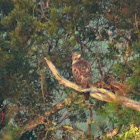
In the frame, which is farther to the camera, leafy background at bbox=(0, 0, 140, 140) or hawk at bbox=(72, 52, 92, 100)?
leafy background at bbox=(0, 0, 140, 140)

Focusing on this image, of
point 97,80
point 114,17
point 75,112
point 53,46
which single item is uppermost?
point 114,17

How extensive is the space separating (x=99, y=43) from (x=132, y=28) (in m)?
1.09

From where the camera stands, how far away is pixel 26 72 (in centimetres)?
973

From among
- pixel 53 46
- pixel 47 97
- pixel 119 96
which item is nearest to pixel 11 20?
pixel 53 46

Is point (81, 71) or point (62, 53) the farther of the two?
point (62, 53)

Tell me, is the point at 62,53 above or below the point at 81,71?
below

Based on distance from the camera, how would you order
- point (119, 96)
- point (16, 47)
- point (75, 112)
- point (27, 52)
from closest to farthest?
1. point (119, 96)
2. point (16, 47)
3. point (27, 52)
4. point (75, 112)

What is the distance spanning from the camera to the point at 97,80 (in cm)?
897

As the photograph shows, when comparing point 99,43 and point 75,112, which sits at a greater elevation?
point 99,43

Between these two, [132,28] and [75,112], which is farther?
[75,112]

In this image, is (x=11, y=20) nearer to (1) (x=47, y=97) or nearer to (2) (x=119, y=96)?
(1) (x=47, y=97)

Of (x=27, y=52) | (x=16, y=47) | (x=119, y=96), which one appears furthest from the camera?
(x=27, y=52)

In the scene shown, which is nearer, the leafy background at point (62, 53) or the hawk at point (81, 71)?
the hawk at point (81, 71)

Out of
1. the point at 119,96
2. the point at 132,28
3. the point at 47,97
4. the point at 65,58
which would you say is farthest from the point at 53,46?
the point at 119,96
